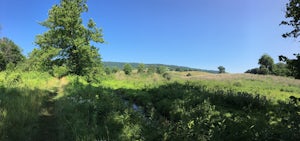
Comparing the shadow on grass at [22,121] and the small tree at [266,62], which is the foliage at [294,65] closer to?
the shadow on grass at [22,121]

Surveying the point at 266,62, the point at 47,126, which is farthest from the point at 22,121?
the point at 266,62

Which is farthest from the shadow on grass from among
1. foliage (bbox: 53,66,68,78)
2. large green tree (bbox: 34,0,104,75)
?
large green tree (bbox: 34,0,104,75)

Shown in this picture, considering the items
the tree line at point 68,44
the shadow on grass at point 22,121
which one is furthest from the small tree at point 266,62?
the shadow on grass at point 22,121

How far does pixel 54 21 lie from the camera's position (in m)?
33.9

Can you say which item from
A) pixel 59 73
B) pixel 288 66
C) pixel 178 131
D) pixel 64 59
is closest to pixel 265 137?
pixel 178 131

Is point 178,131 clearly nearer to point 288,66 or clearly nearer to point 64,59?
point 288,66

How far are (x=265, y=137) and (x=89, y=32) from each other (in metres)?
32.6

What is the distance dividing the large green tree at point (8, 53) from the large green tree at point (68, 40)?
39.2 metres

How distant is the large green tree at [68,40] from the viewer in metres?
33.0

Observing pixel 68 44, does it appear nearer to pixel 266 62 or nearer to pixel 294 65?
pixel 294 65

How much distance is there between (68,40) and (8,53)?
160 ft

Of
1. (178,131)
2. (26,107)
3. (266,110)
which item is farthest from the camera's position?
(266,110)

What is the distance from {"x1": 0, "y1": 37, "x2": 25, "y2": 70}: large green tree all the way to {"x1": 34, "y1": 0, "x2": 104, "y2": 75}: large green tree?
3920cm

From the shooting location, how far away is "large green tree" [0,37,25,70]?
220 feet
